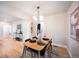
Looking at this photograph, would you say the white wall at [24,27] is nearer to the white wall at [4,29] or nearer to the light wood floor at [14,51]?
the light wood floor at [14,51]

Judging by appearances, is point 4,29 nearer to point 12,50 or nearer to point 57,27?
point 12,50

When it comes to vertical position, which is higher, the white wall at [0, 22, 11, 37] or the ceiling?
the ceiling

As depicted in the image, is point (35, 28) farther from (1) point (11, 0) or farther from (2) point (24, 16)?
(1) point (11, 0)

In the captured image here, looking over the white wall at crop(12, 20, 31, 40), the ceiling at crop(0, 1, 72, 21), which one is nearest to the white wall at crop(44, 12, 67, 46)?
the ceiling at crop(0, 1, 72, 21)

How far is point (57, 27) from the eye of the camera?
16.1 ft

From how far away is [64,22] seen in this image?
14.6 ft

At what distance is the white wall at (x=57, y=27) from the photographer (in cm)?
447

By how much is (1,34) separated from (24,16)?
6.11 ft

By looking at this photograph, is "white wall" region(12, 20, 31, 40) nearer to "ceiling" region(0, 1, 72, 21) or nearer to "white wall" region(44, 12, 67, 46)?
"ceiling" region(0, 1, 72, 21)

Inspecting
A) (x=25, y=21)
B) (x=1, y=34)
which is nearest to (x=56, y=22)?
(x=25, y=21)

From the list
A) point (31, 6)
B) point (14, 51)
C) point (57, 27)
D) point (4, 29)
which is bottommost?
point (14, 51)

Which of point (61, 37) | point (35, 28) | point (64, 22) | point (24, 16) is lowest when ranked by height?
point (61, 37)

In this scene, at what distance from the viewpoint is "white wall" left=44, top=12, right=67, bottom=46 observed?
14.7ft

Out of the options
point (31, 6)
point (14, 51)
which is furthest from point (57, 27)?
point (14, 51)
